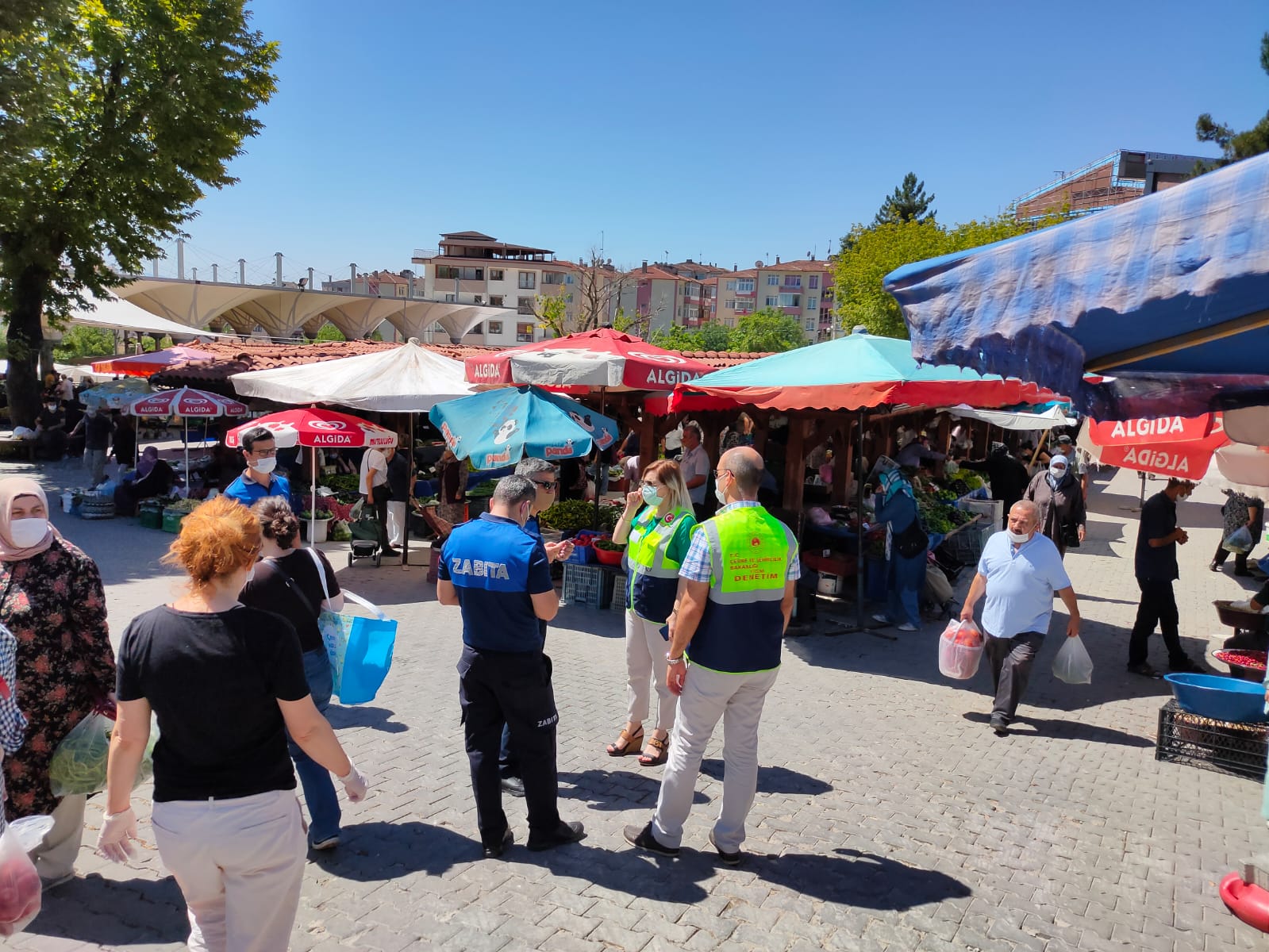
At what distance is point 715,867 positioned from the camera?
13.2 feet

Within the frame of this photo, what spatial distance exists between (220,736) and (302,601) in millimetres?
1419

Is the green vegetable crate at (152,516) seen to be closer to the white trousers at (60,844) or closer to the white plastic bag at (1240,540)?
the white trousers at (60,844)

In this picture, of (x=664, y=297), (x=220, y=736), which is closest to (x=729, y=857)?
(x=220, y=736)

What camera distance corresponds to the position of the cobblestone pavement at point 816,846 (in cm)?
357

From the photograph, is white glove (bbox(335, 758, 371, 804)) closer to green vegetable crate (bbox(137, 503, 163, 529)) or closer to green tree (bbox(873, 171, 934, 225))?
green vegetable crate (bbox(137, 503, 163, 529))

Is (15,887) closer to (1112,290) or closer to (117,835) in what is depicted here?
(117,835)

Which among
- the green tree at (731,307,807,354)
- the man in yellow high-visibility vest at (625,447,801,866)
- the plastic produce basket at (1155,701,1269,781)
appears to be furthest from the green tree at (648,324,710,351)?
the man in yellow high-visibility vest at (625,447,801,866)

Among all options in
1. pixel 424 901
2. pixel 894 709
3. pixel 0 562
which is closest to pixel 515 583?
pixel 424 901

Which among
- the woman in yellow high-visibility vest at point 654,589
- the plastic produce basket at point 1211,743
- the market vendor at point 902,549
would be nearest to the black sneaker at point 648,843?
the woman in yellow high-visibility vest at point 654,589

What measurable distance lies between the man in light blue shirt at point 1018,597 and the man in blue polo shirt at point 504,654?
3.53m

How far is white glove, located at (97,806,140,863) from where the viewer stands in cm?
273

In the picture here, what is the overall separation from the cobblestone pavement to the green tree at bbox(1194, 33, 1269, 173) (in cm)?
2487

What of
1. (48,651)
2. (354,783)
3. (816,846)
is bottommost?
(816,846)

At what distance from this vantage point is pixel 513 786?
482cm
